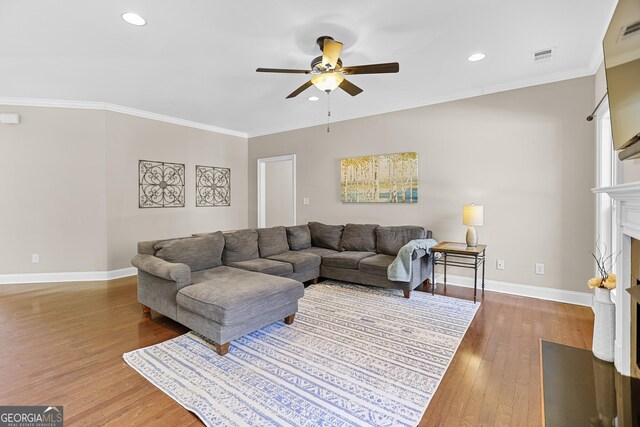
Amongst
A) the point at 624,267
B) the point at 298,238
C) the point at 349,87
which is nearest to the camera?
the point at 624,267

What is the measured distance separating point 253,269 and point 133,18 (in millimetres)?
2611

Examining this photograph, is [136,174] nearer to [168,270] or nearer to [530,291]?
[168,270]

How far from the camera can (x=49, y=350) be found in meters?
2.43

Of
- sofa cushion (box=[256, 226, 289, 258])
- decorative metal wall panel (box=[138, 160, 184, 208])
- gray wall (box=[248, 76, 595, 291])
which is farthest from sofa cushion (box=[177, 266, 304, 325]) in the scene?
decorative metal wall panel (box=[138, 160, 184, 208])

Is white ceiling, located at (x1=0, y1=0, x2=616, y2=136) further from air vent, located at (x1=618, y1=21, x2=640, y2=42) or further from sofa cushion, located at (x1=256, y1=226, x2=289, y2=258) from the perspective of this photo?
sofa cushion, located at (x1=256, y1=226, x2=289, y2=258)

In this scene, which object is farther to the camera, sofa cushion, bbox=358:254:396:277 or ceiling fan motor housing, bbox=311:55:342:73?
sofa cushion, bbox=358:254:396:277

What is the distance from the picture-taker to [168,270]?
2.65 meters

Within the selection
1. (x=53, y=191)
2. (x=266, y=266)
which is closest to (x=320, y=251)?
(x=266, y=266)

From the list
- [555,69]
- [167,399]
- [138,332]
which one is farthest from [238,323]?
[555,69]

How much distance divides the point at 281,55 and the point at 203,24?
0.78 metres

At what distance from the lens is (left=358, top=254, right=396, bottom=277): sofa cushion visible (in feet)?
12.3

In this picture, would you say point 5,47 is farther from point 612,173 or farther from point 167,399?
point 612,173
